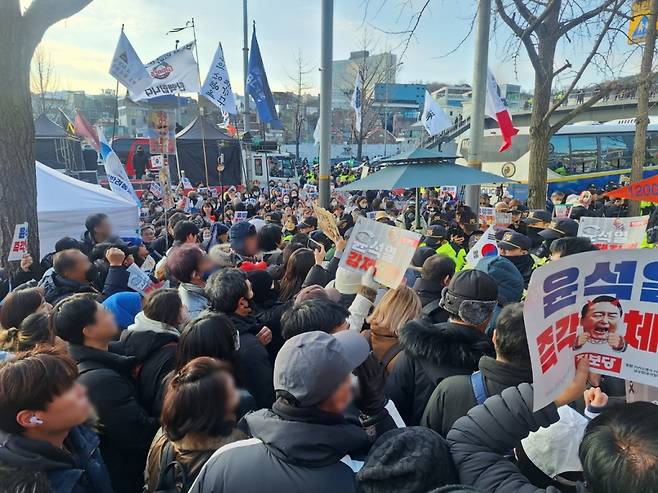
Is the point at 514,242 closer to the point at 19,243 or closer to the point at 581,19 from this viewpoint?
the point at 19,243

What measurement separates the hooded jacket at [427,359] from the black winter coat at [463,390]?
23 centimetres

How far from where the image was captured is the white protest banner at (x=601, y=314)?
1665 millimetres

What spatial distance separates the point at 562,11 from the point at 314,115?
57.0 meters

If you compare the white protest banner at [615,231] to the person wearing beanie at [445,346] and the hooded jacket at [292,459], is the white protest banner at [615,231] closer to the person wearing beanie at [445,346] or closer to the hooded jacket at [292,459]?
the person wearing beanie at [445,346]

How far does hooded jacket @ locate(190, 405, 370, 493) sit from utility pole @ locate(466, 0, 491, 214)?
25.5 ft

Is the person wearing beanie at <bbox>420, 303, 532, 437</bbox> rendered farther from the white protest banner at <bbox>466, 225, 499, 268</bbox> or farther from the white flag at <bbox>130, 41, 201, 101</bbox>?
the white flag at <bbox>130, 41, 201, 101</bbox>

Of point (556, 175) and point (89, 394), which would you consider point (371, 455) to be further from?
point (556, 175)

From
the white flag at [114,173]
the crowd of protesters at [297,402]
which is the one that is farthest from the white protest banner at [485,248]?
the white flag at [114,173]

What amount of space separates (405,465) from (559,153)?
20.8 meters

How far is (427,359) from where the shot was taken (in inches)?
102

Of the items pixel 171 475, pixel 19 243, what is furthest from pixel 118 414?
pixel 19 243

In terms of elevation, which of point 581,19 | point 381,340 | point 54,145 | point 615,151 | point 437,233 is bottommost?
point 381,340

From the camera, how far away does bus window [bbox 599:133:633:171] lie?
19766mm

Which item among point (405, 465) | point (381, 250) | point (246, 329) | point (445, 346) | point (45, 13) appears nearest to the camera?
point (405, 465)
